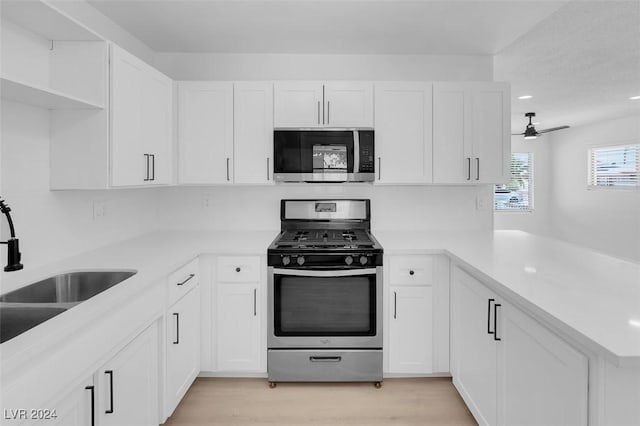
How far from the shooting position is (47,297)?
170 centimetres

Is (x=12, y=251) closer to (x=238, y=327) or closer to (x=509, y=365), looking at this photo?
(x=238, y=327)

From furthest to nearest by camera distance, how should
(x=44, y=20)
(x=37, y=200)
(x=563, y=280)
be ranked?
(x=37, y=200), (x=44, y=20), (x=563, y=280)

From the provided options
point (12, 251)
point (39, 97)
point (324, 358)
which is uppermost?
point (39, 97)

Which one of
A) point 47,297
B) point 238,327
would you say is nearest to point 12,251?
point 47,297

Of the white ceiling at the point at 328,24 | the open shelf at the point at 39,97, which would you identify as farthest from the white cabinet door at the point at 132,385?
the white ceiling at the point at 328,24

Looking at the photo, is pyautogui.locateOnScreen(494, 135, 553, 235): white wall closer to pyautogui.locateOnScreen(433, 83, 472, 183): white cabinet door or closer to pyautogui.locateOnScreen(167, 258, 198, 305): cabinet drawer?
pyautogui.locateOnScreen(433, 83, 472, 183): white cabinet door

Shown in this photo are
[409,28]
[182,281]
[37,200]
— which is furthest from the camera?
[409,28]

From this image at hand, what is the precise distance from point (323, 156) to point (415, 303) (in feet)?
4.13

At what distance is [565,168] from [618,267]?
7137 millimetres

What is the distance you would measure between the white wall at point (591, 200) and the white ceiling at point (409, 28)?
3702 millimetres

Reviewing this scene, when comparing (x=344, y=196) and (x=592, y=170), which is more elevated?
(x=592, y=170)

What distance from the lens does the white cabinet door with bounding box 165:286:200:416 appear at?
203 centimetres

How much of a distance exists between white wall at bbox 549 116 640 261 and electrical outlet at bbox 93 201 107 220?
25.1ft

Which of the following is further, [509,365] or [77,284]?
[77,284]
